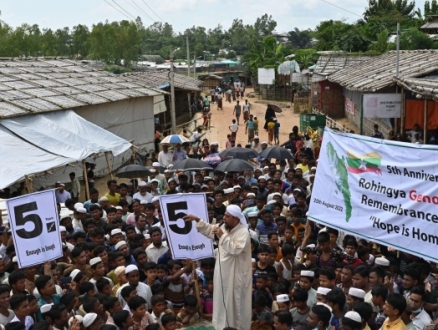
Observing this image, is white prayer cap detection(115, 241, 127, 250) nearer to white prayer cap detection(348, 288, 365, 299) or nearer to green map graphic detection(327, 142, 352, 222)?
green map graphic detection(327, 142, 352, 222)

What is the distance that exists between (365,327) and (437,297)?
2.91 feet

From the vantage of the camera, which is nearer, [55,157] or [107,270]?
[107,270]

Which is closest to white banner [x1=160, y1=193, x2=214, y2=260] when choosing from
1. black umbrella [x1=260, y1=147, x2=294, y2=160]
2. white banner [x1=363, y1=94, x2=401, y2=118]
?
black umbrella [x1=260, y1=147, x2=294, y2=160]

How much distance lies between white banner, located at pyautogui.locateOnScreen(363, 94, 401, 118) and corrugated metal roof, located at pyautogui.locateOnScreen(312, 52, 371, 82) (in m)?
12.4

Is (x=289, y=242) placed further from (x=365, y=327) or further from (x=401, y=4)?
(x=401, y=4)

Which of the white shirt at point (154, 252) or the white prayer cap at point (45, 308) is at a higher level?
the white prayer cap at point (45, 308)

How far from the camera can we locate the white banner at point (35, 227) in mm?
6746

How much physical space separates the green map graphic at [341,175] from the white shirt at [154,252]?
2616mm

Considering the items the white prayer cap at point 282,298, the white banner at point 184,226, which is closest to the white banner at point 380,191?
the white prayer cap at point 282,298

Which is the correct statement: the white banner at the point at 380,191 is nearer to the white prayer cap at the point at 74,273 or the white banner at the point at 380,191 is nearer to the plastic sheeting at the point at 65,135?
the white prayer cap at the point at 74,273

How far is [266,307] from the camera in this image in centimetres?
677

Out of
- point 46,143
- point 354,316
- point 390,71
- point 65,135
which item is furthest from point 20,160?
point 390,71

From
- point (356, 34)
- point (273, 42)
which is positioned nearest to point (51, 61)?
point (356, 34)

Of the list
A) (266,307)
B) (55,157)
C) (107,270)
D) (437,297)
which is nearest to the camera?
(437,297)
